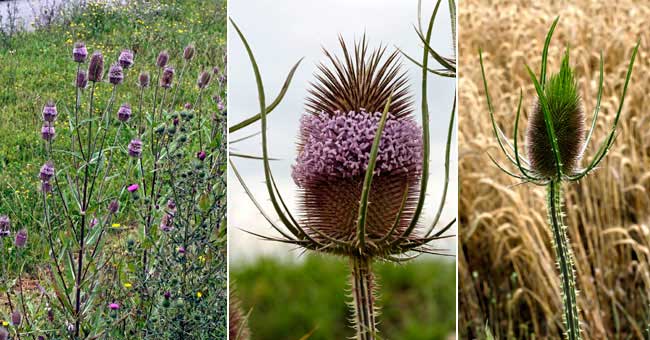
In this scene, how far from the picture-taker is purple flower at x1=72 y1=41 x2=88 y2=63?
2.41 metres

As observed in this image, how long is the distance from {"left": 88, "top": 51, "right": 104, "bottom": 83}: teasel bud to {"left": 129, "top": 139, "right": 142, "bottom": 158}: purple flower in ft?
0.83

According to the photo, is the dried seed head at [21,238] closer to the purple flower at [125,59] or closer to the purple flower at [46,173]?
the purple flower at [46,173]

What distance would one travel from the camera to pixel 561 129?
1766 mm

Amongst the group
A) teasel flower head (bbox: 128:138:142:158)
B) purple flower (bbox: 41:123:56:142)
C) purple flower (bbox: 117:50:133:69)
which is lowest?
teasel flower head (bbox: 128:138:142:158)

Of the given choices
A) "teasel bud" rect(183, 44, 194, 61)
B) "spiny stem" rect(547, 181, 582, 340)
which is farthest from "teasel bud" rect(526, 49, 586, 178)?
"teasel bud" rect(183, 44, 194, 61)

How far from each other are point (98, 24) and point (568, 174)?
1634 mm

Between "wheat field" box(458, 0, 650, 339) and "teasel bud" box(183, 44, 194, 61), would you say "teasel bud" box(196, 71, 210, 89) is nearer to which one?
"teasel bud" box(183, 44, 194, 61)

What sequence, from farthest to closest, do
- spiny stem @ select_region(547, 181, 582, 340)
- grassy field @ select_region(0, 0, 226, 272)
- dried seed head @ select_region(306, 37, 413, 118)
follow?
grassy field @ select_region(0, 0, 226, 272), dried seed head @ select_region(306, 37, 413, 118), spiny stem @ select_region(547, 181, 582, 340)

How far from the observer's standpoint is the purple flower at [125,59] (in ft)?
7.94

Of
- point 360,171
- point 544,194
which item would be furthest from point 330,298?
point 544,194

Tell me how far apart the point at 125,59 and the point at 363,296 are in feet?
3.80

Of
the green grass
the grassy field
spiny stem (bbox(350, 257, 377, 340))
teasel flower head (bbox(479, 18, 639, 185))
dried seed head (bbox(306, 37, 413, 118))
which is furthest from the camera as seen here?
the grassy field

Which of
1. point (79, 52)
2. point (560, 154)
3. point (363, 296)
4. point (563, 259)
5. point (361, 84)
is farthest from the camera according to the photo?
point (79, 52)

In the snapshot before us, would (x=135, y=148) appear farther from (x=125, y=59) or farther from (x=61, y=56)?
(x=61, y=56)
